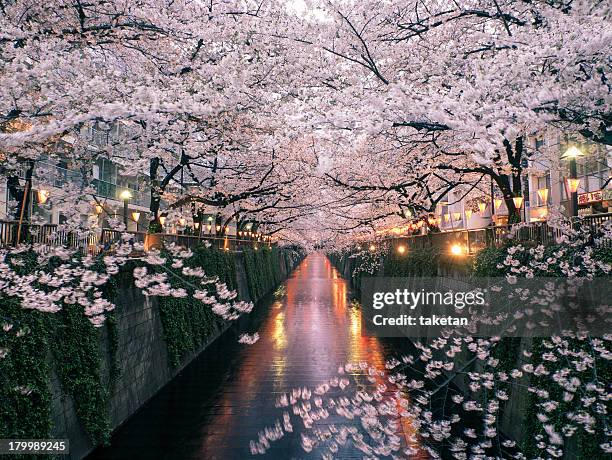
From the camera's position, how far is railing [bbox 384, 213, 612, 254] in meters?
8.71

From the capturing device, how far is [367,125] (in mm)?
7148

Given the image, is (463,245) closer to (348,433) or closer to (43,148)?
(348,433)

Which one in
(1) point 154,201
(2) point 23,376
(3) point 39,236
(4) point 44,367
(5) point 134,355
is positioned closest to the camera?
(2) point 23,376

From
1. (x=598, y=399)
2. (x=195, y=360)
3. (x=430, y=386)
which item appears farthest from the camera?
(x=195, y=360)

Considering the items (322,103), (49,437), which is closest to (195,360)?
(49,437)

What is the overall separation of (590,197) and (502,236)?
15.5 m

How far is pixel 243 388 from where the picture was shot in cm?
1420

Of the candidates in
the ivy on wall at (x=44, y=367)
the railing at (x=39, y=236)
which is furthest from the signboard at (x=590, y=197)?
the ivy on wall at (x=44, y=367)

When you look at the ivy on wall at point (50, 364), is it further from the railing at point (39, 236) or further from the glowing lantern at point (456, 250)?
the glowing lantern at point (456, 250)

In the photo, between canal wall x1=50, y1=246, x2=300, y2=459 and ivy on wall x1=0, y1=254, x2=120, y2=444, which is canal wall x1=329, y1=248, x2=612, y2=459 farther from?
canal wall x1=50, y1=246, x2=300, y2=459

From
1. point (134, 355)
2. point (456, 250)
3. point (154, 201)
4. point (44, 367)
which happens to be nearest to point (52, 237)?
point (44, 367)

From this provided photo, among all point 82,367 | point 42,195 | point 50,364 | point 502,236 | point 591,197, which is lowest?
point 82,367

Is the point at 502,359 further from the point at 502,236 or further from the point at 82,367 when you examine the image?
the point at 82,367

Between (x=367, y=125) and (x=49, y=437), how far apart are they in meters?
7.28
